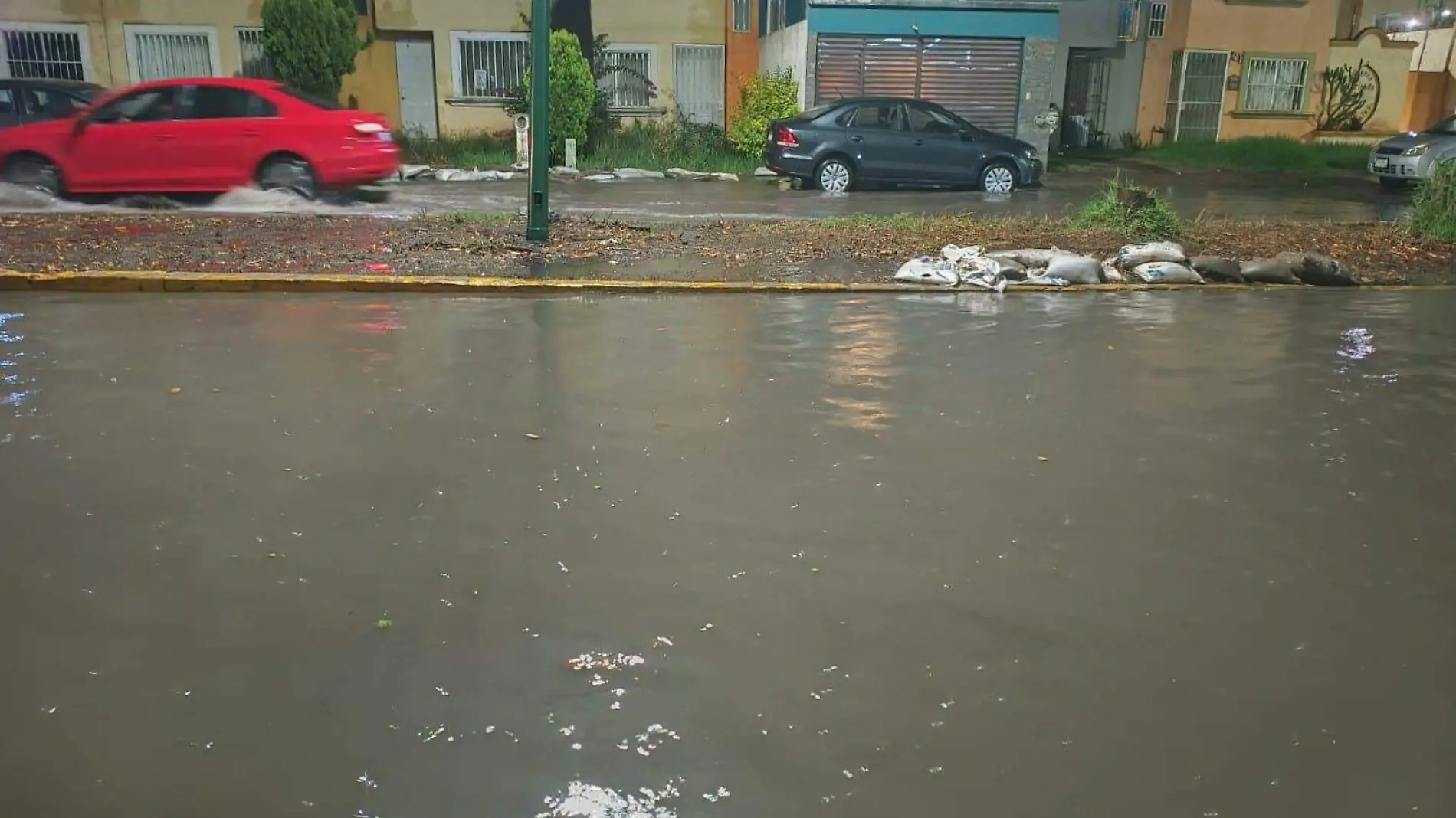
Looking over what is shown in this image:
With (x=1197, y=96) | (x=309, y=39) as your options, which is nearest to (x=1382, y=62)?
(x=1197, y=96)

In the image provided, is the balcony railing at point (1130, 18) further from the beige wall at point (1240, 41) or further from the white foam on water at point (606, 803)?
the white foam on water at point (606, 803)

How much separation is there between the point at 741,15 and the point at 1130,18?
9.19m

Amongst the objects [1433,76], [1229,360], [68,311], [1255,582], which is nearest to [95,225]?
[68,311]

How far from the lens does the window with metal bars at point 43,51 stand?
21703 millimetres

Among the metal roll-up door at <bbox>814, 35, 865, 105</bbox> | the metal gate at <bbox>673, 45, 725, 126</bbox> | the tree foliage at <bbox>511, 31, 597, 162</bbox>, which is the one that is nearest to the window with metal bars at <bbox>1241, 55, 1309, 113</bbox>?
the metal roll-up door at <bbox>814, 35, 865, 105</bbox>

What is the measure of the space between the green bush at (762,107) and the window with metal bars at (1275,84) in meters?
12.1

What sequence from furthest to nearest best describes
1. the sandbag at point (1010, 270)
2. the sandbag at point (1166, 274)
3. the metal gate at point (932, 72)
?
the metal gate at point (932, 72) < the sandbag at point (1166, 274) < the sandbag at point (1010, 270)

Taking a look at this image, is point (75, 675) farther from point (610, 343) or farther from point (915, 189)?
point (915, 189)

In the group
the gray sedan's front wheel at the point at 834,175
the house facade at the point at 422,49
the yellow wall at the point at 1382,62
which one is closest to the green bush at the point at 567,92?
the house facade at the point at 422,49

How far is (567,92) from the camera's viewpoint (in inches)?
808

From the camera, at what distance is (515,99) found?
22469 mm

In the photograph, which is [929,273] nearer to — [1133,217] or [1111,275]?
[1111,275]

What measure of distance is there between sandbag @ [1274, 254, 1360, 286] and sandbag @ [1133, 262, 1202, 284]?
37.7 inches

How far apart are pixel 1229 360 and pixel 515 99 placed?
17489 millimetres
